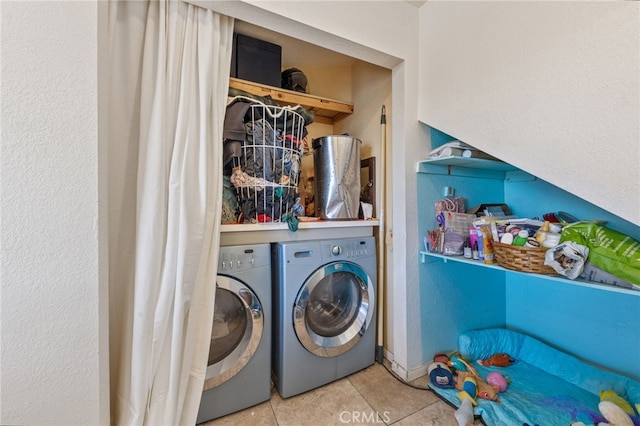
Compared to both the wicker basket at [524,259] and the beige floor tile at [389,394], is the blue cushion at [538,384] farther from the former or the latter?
the wicker basket at [524,259]

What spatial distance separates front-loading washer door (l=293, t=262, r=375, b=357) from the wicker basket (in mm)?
728

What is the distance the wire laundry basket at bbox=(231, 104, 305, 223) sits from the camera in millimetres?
1363

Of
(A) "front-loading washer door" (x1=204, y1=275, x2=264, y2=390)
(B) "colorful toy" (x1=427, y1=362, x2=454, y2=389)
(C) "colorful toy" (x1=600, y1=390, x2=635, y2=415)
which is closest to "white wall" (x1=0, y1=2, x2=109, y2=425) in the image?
(A) "front-loading washer door" (x1=204, y1=275, x2=264, y2=390)

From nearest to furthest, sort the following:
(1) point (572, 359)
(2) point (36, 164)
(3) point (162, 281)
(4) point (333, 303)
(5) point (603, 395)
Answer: (2) point (36, 164) → (3) point (162, 281) → (5) point (603, 395) → (1) point (572, 359) → (4) point (333, 303)

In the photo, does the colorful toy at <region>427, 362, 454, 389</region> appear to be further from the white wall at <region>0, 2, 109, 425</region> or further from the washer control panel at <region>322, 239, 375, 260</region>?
the white wall at <region>0, 2, 109, 425</region>

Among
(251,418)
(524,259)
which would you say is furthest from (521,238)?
(251,418)

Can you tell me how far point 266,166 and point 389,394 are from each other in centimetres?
146

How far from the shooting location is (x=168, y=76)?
109cm

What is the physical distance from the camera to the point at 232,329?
1.34 metres

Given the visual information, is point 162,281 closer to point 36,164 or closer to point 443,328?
point 36,164

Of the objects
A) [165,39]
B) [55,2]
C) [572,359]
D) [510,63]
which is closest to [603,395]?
[572,359]

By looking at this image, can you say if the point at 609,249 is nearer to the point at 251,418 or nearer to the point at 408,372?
the point at 408,372

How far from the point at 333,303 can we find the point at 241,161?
1058mm

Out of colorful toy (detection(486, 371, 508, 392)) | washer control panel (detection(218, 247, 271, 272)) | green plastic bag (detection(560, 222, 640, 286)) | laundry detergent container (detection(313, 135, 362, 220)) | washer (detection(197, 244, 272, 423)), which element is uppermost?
laundry detergent container (detection(313, 135, 362, 220))
